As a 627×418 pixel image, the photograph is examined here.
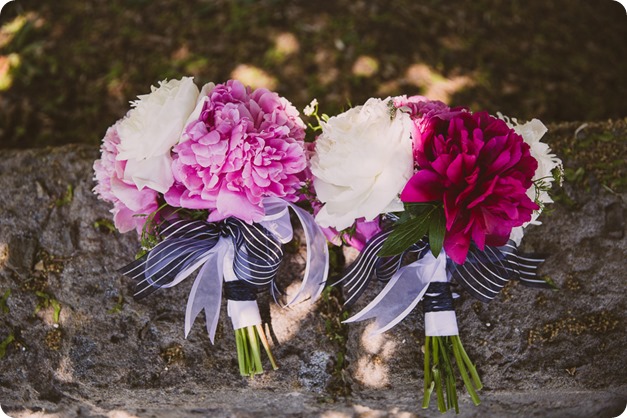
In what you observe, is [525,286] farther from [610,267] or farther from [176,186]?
[176,186]

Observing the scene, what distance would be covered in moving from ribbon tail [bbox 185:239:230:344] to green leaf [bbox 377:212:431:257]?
603mm

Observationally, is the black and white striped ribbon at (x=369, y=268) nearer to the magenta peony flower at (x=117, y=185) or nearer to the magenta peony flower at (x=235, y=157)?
the magenta peony flower at (x=235, y=157)

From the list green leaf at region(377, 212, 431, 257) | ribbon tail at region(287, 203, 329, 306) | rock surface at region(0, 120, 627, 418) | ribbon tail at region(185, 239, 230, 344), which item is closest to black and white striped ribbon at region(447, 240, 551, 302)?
rock surface at region(0, 120, 627, 418)

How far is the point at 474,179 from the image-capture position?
1.41m

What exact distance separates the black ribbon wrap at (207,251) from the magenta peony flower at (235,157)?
15cm

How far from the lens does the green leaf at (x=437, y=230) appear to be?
5.04 feet

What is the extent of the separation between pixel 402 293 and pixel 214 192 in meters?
0.74

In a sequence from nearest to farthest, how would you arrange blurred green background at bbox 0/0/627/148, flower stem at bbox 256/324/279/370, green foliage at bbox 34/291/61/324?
flower stem at bbox 256/324/279/370 → green foliage at bbox 34/291/61/324 → blurred green background at bbox 0/0/627/148

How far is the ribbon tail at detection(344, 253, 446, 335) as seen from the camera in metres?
1.90

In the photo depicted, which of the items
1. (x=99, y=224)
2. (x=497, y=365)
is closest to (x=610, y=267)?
(x=497, y=365)

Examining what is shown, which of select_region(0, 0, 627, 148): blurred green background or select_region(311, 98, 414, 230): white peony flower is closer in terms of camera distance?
select_region(311, 98, 414, 230): white peony flower

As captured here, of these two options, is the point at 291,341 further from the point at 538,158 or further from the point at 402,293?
the point at 538,158

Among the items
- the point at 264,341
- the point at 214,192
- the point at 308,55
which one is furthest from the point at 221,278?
the point at 308,55

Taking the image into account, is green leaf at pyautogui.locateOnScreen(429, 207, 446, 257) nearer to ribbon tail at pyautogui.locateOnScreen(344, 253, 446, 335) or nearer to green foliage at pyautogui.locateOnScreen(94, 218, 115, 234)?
ribbon tail at pyautogui.locateOnScreen(344, 253, 446, 335)
